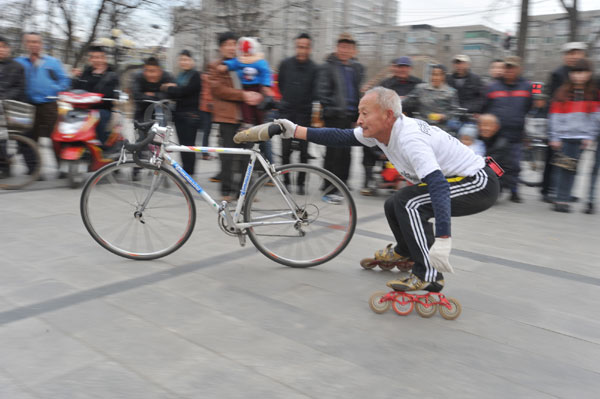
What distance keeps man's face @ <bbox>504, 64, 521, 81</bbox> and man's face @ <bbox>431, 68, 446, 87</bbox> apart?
822 mm

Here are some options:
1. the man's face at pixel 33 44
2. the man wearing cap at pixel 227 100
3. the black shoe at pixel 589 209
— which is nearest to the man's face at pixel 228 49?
the man wearing cap at pixel 227 100

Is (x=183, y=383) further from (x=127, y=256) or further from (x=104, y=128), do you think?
(x=104, y=128)

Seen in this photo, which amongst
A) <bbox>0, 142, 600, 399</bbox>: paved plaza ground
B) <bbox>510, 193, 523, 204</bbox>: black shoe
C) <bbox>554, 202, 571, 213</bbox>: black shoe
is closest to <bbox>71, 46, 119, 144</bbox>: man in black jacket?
<bbox>0, 142, 600, 399</bbox>: paved plaza ground

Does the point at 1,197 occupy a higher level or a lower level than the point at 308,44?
lower

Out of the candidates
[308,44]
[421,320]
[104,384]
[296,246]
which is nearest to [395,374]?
[421,320]

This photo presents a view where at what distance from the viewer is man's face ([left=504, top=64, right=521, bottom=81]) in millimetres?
6977

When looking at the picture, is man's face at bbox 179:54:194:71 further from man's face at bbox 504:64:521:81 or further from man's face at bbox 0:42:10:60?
man's face at bbox 504:64:521:81

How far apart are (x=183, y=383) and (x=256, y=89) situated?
4.59 metres

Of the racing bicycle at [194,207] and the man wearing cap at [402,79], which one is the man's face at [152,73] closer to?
the man wearing cap at [402,79]

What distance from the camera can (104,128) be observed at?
7.32 metres

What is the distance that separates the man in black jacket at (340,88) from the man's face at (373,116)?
357 centimetres

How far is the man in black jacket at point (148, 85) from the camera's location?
727 centimetres

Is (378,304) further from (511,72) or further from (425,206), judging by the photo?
(511,72)

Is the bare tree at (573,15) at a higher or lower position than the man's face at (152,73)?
higher
